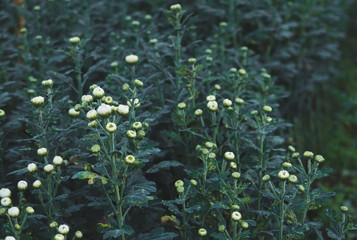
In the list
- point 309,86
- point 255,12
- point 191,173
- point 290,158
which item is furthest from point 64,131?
point 309,86

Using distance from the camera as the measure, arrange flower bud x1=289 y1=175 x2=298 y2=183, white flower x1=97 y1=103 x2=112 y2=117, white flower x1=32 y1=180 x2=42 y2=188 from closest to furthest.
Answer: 1. white flower x1=97 y1=103 x2=112 y2=117
2. white flower x1=32 y1=180 x2=42 y2=188
3. flower bud x1=289 y1=175 x2=298 y2=183

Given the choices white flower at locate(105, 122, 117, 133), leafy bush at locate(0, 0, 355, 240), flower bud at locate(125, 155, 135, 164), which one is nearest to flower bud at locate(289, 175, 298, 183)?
leafy bush at locate(0, 0, 355, 240)

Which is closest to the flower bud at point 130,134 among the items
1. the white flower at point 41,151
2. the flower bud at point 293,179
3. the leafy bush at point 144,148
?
the leafy bush at point 144,148

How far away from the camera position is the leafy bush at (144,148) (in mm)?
2066

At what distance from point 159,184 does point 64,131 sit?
2.82 feet

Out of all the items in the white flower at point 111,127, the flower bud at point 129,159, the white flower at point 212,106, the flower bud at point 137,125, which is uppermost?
the white flower at point 111,127

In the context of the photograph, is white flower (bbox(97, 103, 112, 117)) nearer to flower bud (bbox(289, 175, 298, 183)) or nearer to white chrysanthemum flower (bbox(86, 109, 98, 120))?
white chrysanthemum flower (bbox(86, 109, 98, 120))

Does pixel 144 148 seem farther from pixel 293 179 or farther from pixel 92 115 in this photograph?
pixel 293 179

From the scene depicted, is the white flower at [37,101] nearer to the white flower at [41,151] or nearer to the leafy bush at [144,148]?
the leafy bush at [144,148]

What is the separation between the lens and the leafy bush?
81.4 inches

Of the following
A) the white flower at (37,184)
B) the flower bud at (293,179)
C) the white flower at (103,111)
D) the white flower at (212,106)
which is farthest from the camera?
the white flower at (212,106)

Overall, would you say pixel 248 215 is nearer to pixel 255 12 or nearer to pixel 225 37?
pixel 225 37

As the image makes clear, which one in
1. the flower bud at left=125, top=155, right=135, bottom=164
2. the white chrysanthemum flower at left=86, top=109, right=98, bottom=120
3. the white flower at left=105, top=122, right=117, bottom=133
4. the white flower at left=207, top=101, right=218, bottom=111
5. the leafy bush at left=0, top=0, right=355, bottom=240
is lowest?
the leafy bush at left=0, top=0, right=355, bottom=240

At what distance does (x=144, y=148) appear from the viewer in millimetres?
2086
